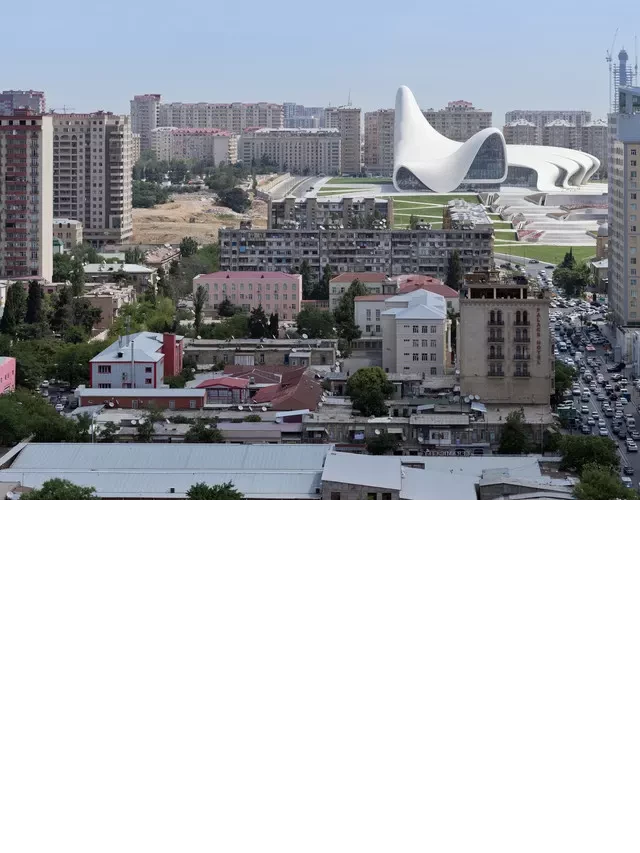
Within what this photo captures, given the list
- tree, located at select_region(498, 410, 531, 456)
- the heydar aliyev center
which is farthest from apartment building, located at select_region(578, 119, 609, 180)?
tree, located at select_region(498, 410, 531, 456)

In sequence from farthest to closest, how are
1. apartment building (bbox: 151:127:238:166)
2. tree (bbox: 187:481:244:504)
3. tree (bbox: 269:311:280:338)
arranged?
apartment building (bbox: 151:127:238:166) → tree (bbox: 269:311:280:338) → tree (bbox: 187:481:244:504)

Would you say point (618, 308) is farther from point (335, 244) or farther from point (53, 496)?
point (53, 496)

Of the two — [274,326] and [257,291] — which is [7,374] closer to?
[274,326]

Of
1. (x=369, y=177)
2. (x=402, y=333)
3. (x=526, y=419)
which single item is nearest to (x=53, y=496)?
(x=526, y=419)

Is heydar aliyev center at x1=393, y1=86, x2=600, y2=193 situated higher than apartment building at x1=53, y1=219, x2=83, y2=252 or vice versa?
heydar aliyev center at x1=393, y1=86, x2=600, y2=193

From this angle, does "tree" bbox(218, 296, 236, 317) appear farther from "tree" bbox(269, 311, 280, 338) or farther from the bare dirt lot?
the bare dirt lot
